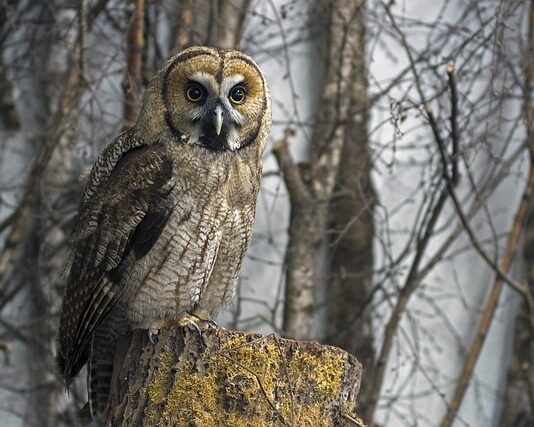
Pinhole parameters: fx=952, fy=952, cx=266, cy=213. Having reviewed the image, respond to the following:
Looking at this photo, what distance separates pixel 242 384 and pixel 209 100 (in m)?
1.09

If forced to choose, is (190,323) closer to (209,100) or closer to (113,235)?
(113,235)

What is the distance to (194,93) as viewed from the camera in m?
3.48

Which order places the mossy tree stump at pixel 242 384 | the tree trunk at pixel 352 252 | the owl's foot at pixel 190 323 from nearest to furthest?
the mossy tree stump at pixel 242 384, the owl's foot at pixel 190 323, the tree trunk at pixel 352 252

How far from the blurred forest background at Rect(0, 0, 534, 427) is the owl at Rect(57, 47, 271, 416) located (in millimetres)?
1027

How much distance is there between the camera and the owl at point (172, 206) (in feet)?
11.1

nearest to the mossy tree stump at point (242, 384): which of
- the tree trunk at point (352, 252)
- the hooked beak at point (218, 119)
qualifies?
the hooked beak at point (218, 119)

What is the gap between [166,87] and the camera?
354cm

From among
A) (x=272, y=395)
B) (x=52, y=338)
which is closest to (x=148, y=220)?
(x=272, y=395)

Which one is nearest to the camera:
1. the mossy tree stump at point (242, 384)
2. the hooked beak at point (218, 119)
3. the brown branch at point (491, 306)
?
the mossy tree stump at point (242, 384)

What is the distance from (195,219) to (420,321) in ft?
9.82

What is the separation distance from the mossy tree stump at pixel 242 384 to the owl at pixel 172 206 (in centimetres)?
38

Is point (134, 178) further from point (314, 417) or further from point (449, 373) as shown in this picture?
point (449, 373)

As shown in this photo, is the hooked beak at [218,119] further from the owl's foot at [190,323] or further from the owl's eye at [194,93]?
the owl's foot at [190,323]

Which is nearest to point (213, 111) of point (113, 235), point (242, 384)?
point (113, 235)
